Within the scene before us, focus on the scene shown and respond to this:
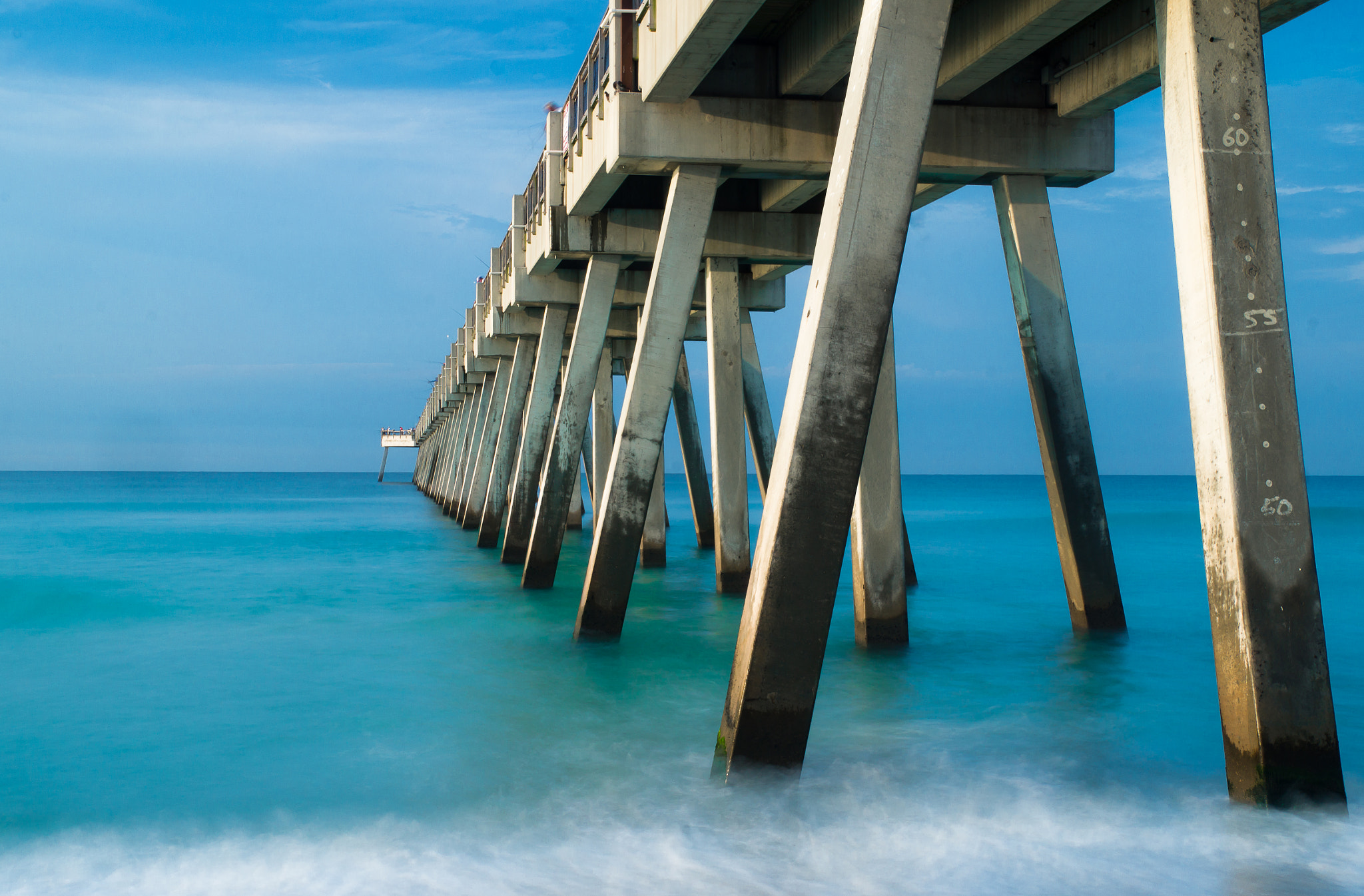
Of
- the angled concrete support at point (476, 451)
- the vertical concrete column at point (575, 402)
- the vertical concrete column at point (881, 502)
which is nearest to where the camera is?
the vertical concrete column at point (881, 502)

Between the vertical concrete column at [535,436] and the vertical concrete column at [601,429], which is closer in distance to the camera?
the vertical concrete column at [535,436]

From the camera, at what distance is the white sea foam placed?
4.27m

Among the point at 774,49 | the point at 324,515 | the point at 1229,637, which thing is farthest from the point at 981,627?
the point at 324,515

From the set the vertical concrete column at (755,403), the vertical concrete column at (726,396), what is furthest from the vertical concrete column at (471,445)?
the vertical concrete column at (726,396)

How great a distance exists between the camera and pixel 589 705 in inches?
292

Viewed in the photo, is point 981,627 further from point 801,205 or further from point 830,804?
point 830,804

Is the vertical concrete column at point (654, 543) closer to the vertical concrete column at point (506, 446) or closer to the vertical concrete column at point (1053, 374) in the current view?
the vertical concrete column at point (506, 446)

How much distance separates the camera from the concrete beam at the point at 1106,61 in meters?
7.62

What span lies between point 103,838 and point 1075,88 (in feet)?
26.9

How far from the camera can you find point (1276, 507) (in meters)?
4.29

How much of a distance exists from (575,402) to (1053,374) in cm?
605

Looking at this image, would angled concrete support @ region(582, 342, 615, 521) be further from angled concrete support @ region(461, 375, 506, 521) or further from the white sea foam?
the white sea foam

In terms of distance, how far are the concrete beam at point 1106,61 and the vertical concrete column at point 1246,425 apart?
2.95 metres

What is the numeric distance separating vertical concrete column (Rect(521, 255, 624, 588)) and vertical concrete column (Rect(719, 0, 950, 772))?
796cm
